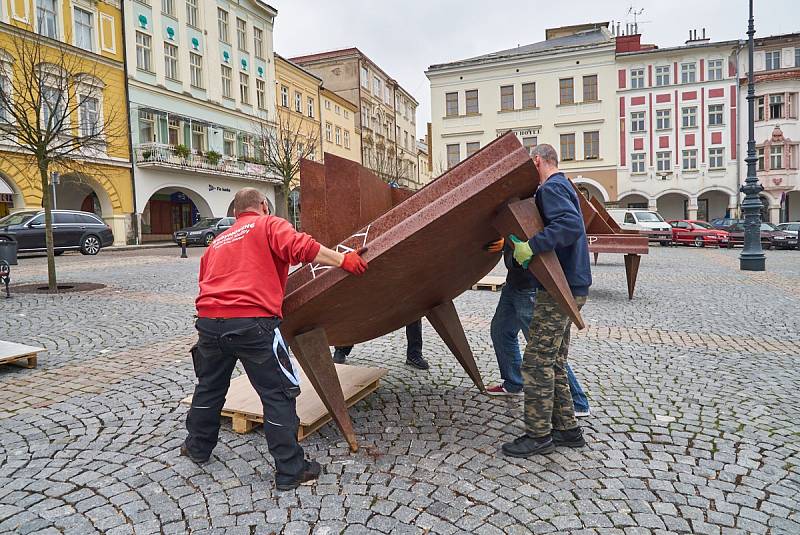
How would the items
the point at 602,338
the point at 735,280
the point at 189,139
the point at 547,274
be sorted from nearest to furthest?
the point at 547,274, the point at 602,338, the point at 735,280, the point at 189,139

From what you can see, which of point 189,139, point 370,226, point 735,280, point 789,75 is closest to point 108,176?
point 189,139

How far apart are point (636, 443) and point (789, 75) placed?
44.1 metres

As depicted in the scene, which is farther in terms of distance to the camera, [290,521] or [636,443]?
[636,443]

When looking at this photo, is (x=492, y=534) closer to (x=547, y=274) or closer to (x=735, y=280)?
(x=547, y=274)

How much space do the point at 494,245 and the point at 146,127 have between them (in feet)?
99.7

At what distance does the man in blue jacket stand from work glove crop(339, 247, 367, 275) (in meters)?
0.84

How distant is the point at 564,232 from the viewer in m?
3.06

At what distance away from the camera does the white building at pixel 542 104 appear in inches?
1602

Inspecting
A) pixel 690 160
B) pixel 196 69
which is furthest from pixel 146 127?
pixel 690 160

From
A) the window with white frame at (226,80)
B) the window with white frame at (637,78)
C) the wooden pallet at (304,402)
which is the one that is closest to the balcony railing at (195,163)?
the window with white frame at (226,80)

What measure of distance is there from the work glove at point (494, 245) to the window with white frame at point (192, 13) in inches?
Result: 1331

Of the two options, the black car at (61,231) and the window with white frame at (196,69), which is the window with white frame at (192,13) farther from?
the black car at (61,231)

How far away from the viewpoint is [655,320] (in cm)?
765

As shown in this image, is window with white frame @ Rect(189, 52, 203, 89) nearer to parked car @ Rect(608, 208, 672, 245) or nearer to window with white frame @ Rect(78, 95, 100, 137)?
window with white frame @ Rect(78, 95, 100, 137)
